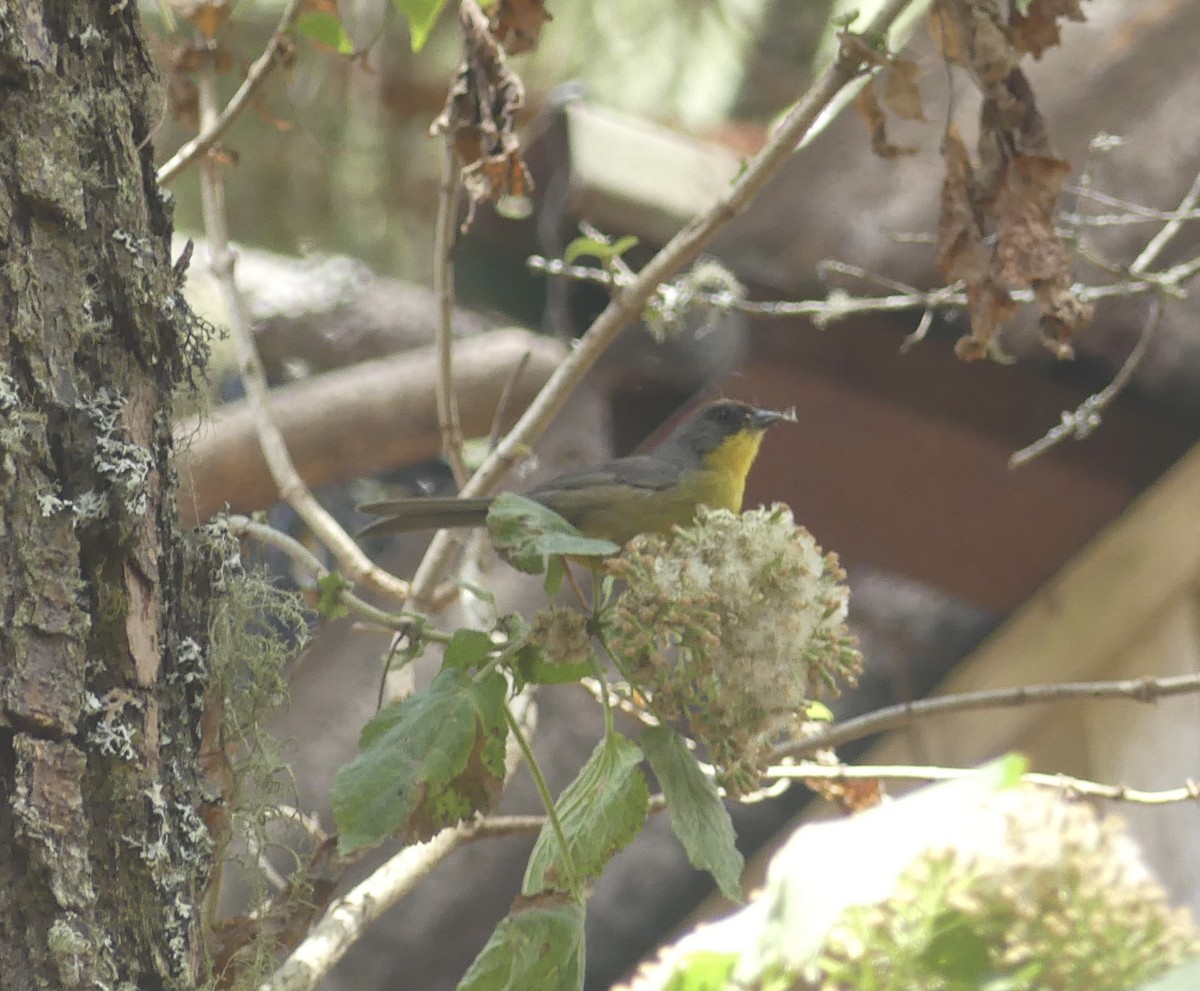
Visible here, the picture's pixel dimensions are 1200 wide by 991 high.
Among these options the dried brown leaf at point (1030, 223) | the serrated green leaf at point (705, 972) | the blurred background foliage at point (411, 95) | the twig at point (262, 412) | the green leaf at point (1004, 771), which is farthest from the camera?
the blurred background foliage at point (411, 95)

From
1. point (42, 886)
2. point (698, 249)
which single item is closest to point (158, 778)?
point (42, 886)

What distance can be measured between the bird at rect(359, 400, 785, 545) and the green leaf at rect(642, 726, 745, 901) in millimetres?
706

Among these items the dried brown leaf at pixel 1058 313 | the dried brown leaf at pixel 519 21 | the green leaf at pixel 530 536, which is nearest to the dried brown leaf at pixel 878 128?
the dried brown leaf at pixel 1058 313

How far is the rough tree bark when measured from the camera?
926 mm

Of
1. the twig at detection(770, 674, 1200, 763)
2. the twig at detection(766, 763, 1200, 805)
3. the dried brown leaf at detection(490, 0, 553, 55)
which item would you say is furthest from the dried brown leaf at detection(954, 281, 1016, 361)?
the dried brown leaf at detection(490, 0, 553, 55)

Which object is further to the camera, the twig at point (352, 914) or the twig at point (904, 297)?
the twig at point (904, 297)

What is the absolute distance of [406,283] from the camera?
4270 mm

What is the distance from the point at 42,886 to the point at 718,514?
0.54m

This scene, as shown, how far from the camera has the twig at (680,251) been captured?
5.03ft

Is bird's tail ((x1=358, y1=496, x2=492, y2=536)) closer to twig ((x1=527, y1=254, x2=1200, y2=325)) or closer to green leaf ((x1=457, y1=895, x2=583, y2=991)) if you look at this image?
twig ((x1=527, y1=254, x2=1200, y2=325))

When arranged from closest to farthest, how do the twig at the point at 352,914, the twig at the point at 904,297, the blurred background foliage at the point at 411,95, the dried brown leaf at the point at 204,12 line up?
1. the twig at the point at 352,914
2. the dried brown leaf at the point at 204,12
3. the twig at the point at 904,297
4. the blurred background foliage at the point at 411,95

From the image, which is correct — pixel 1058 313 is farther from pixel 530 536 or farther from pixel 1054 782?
pixel 530 536

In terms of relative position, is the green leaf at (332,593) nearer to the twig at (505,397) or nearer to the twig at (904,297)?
the twig at (505,397)

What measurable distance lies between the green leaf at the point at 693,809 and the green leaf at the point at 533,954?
11 cm
